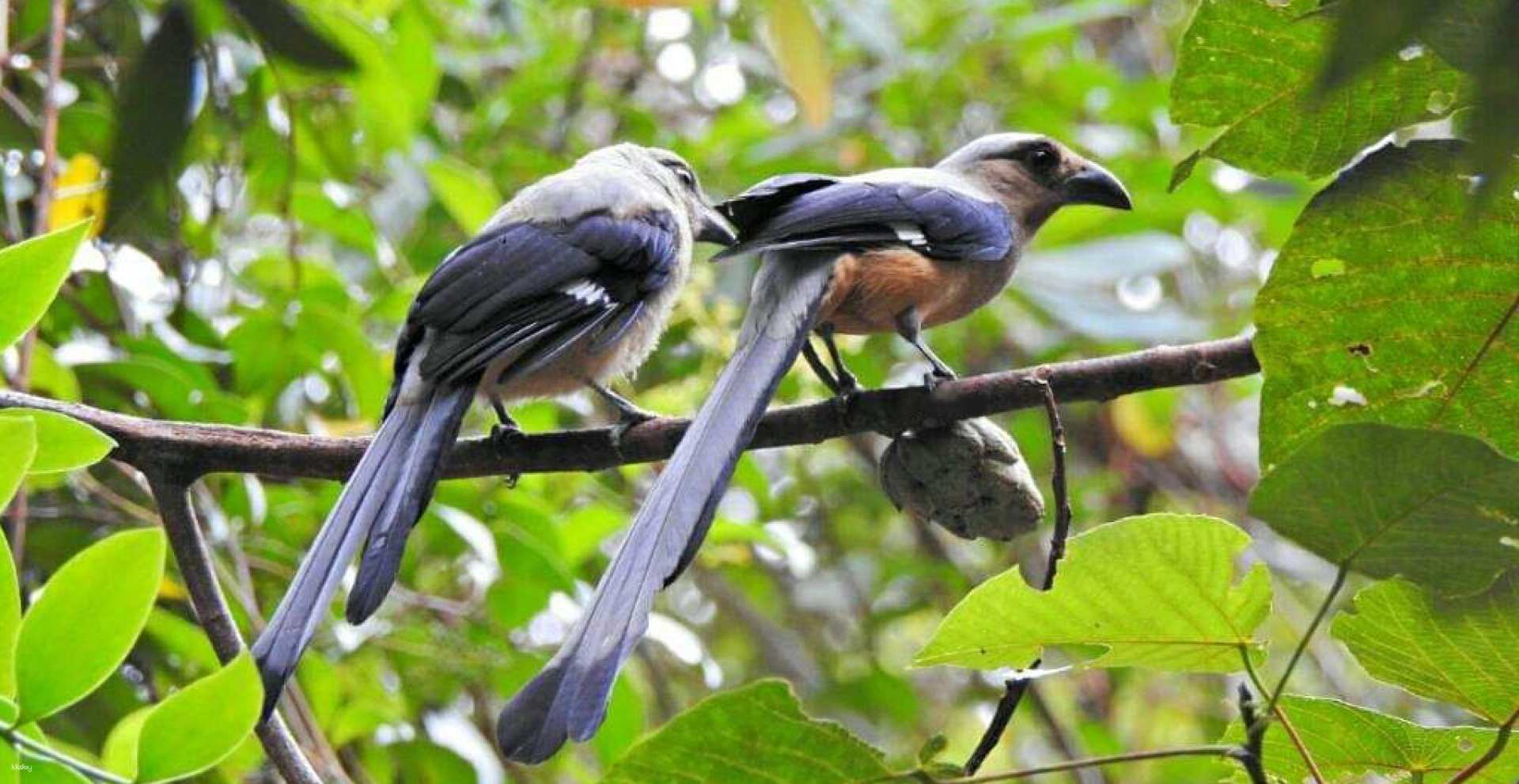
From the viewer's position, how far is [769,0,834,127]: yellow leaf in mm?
2912

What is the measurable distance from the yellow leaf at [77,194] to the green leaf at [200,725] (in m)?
2.10

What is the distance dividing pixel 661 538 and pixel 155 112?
88 cm

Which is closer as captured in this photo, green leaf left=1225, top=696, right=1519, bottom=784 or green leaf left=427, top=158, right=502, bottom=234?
green leaf left=1225, top=696, right=1519, bottom=784

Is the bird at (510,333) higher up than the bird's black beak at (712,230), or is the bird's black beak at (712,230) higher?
the bird at (510,333)

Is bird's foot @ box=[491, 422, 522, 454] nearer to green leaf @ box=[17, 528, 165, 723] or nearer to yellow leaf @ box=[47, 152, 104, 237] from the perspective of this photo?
green leaf @ box=[17, 528, 165, 723]

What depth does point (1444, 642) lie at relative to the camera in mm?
1555

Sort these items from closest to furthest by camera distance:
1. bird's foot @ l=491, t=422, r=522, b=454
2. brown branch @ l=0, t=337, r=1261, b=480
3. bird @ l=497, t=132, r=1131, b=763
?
bird @ l=497, t=132, r=1131, b=763 → brown branch @ l=0, t=337, r=1261, b=480 → bird's foot @ l=491, t=422, r=522, b=454

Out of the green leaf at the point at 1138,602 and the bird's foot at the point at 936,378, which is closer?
the green leaf at the point at 1138,602

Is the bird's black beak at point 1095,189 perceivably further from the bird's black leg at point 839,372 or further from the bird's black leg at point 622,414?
the bird's black leg at point 622,414

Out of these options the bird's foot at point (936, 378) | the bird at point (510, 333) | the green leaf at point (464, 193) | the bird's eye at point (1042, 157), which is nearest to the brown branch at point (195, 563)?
the bird at point (510, 333)

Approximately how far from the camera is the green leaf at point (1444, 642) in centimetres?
151

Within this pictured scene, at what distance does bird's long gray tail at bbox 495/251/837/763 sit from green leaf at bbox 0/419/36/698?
1.37ft

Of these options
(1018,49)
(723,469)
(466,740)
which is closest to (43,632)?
(723,469)

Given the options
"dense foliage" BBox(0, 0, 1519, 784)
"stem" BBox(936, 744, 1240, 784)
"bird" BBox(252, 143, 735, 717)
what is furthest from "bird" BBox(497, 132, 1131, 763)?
"stem" BBox(936, 744, 1240, 784)
